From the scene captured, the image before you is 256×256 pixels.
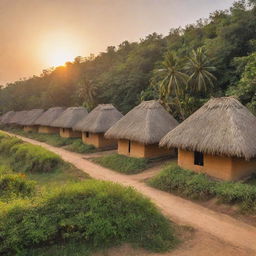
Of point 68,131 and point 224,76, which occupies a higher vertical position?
point 224,76

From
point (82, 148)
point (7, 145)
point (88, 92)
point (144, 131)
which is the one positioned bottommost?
point (82, 148)

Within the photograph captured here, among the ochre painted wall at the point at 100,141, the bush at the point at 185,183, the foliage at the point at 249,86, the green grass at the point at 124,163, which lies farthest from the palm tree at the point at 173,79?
the bush at the point at 185,183

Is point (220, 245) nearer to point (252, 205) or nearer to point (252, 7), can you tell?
point (252, 205)

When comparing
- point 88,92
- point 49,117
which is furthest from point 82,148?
point 88,92

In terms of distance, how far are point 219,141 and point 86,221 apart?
6811 mm

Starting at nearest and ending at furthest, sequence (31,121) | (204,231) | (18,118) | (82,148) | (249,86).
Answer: (204,231)
(249,86)
(82,148)
(31,121)
(18,118)

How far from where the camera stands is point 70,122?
2717cm

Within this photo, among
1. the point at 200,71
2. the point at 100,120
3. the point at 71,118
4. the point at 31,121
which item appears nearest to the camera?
the point at 100,120

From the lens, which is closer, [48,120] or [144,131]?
[144,131]

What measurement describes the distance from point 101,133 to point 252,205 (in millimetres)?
14116

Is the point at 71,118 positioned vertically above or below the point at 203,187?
above

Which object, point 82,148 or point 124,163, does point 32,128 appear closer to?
point 82,148

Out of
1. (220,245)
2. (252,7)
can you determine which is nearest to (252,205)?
(220,245)

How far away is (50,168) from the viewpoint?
637 inches
